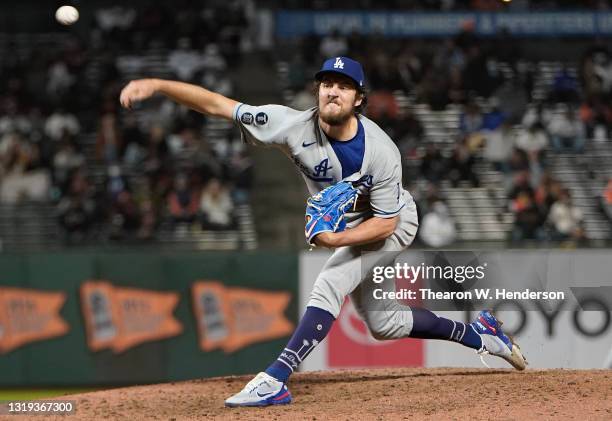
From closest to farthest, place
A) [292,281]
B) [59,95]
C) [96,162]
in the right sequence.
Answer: [292,281]
[96,162]
[59,95]

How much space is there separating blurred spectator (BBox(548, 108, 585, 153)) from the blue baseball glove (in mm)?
8432

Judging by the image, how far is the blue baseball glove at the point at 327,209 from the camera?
557 centimetres

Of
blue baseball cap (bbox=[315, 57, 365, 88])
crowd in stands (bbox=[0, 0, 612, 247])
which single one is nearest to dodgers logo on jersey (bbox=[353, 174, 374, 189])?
blue baseball cap (bbox=[315, 57, 365, 88])

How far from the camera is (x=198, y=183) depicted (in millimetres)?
12797

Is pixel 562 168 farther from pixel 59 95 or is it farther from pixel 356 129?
pixel 356 129

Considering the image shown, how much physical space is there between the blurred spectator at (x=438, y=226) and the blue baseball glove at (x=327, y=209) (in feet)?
19.2

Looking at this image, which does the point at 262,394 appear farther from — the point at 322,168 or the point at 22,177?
the point at 22,177

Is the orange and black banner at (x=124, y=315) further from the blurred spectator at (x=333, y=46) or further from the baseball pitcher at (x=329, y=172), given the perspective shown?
the baseball pitcher at (x=329, y=172)

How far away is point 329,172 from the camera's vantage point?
5703 mm

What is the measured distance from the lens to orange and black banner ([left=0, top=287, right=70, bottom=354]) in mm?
11445

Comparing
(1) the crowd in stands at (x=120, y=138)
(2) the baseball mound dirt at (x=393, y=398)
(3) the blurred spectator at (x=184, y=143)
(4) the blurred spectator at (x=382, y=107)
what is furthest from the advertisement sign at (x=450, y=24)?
(2) the baseball mound dirt at (x=393, y=398)

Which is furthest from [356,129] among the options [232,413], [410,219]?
[232,413]

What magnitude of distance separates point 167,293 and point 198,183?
183cm

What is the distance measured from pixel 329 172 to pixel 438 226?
21.0ft
